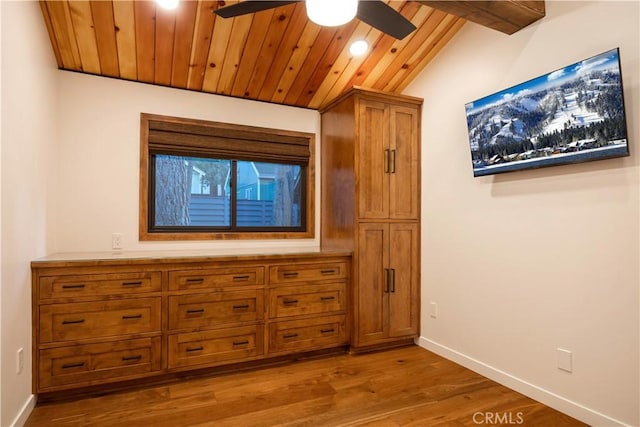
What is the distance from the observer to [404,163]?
3342 millimetres

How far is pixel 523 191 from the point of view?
2484mm

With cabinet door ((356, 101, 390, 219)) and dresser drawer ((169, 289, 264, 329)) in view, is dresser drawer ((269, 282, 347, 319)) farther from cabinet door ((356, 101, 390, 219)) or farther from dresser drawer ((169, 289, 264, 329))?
cabinet door ((356, 101, 390, 219))

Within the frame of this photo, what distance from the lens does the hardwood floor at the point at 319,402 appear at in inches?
83.2

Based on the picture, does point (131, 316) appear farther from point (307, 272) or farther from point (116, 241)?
point (307, 272)

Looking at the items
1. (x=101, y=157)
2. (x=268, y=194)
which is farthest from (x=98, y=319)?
(x=268, y=194)

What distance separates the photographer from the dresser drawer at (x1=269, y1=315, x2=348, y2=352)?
2.90m

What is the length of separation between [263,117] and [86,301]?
2.15 m

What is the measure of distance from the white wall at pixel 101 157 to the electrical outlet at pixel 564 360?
2899mm

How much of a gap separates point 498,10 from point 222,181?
260 centimetres

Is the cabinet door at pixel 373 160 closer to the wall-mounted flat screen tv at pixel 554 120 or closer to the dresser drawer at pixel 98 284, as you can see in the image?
the wall-mounted flat screen tv at pixel 554 120

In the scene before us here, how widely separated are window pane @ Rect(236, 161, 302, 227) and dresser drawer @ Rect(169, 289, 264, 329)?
92 cm

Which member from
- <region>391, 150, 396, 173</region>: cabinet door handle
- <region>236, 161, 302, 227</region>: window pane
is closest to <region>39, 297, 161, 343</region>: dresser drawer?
<region>236, 161, 302, 227</region>: window pane

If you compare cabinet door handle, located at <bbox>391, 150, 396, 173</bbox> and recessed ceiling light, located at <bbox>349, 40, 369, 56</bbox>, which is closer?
recessed ceiling light, located at <bbox>349, 40, 369, 56</bbox>

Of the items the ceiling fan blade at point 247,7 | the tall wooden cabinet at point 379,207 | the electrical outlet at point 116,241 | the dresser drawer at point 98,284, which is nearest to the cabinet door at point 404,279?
the tall wooden cabinet at point 379,207
